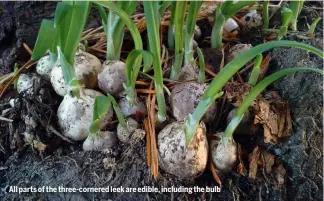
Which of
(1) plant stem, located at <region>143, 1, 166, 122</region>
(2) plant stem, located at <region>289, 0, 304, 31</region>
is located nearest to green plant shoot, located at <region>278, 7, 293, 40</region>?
(2) plant stem, located at <region>289, 0, 304, 31</region>

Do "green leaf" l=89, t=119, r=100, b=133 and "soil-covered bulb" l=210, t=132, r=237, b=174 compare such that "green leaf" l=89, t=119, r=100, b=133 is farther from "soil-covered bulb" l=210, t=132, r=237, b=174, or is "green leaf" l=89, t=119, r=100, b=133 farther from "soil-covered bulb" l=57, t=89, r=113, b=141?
"soil-covered bulb" l=210, t=132, r=237, b=174

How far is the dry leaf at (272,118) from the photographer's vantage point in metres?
0.96

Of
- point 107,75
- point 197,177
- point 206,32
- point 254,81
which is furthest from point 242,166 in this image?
point 206,32

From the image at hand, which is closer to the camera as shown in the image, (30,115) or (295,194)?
(295,194)

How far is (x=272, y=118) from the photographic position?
971mm

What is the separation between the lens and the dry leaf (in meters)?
0.96

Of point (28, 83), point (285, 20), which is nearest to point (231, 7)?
point (285, 20)

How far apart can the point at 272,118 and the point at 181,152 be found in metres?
0.23

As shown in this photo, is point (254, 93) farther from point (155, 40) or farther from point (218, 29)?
point (218, 29)

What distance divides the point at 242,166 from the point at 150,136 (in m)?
0.22

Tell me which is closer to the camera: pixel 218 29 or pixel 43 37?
pixel 43 37

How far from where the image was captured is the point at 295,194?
0.93 meters

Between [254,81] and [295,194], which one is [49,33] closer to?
[254,81]

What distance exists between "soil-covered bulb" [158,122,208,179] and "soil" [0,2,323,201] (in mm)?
27
